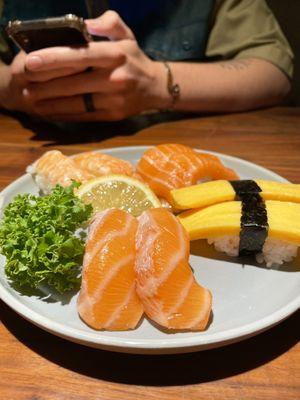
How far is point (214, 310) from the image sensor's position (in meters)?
1.03

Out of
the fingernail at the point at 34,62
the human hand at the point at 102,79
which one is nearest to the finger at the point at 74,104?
the human hand at the point at 102,79

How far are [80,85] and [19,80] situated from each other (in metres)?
0.33

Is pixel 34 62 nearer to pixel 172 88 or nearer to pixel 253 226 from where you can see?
pixel 172 88

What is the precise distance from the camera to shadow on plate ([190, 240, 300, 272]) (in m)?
1.17

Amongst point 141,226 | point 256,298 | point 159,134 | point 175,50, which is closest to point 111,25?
point 159,134

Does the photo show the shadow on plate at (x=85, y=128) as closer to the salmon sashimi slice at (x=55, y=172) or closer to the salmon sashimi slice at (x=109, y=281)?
the salmon sashimi slice at (x=55, y=172)

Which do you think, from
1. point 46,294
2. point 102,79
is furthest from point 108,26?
point 46,294

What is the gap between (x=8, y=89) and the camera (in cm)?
224

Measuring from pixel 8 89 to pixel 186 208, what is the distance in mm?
1349

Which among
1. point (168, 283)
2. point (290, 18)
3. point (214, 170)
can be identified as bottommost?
point (290, 18)

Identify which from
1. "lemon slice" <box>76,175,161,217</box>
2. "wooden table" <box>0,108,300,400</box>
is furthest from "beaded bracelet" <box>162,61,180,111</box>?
"wooden table" <box>0,108,300,400</box>

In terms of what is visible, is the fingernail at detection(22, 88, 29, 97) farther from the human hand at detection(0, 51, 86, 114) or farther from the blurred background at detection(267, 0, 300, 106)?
the blurred background at detection(267, 0, 300, 106)

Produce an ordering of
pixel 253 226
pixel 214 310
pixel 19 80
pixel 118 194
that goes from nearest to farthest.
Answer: pixel 214 310, pixel 253 226, pixel 118 194, pixel 19 80

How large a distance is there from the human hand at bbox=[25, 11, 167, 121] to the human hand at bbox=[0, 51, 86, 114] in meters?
0.03
